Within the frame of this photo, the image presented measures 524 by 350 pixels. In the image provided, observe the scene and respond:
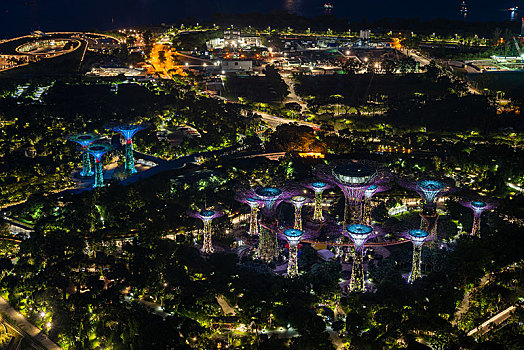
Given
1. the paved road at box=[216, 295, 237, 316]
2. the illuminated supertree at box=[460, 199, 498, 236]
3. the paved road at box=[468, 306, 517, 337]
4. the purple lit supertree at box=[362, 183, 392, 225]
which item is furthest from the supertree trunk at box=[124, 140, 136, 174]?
the paved road at box=[468, 306, 517, 337]

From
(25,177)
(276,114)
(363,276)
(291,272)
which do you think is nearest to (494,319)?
(363,276)

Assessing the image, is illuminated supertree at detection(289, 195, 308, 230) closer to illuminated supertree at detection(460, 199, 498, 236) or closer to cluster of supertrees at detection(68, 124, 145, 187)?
illuminated supertree at detection(460, 199, 498, 236)

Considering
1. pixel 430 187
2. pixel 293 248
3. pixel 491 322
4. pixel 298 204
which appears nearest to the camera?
pixel 491 322

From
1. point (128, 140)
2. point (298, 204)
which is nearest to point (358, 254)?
point (298, 204)

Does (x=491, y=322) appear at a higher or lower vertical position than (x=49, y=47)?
lower

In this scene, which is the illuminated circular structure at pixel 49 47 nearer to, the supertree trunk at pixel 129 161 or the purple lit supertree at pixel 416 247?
the supertree trunk at pixel 129 161

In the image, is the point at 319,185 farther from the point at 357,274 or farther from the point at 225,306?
the point at 225,306

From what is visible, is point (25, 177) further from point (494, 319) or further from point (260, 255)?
point (494, 319)
